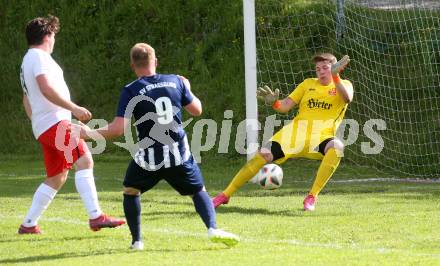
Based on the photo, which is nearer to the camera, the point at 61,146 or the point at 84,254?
the point at 84,254

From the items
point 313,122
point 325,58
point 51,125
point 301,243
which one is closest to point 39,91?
point 51,125

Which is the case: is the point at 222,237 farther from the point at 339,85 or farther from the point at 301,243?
the point at 339,85

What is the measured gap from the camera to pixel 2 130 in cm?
1883

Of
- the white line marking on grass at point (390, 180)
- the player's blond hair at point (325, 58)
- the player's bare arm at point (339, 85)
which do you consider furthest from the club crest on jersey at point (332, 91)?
the white line marking on grass at point (390, 180)

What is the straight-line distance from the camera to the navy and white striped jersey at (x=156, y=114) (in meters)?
7.25

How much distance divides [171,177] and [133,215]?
40 centimetres

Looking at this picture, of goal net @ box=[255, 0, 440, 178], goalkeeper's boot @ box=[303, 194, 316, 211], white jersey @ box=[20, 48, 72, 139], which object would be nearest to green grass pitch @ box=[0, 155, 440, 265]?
goalkeeper's boot @ box=[303, 194, 316, 211]

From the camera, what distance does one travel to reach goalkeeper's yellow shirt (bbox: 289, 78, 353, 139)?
10.5m

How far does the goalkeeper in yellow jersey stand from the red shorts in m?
2.31

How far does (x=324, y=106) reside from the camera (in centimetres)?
1059

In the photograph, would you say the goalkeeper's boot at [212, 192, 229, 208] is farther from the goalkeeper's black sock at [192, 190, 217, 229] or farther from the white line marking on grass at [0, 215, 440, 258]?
the goalkeeper's black sock at [192, 190, 217, 229]

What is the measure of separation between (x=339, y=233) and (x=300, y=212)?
163cm

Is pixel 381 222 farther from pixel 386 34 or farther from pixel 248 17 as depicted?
pixel 386 34

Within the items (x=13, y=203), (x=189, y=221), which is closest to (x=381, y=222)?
(x=189, y=221)
